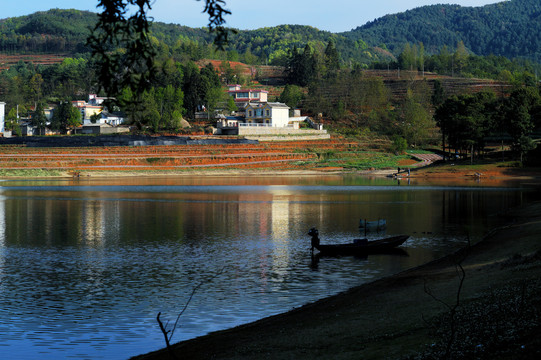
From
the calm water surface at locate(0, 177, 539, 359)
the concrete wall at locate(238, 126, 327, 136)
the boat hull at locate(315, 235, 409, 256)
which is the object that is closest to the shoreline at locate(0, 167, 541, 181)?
the calm water surface at locate(0, 177, 539, 359)

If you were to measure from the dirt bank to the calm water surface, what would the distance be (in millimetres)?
2589

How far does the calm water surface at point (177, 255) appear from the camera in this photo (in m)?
25.4

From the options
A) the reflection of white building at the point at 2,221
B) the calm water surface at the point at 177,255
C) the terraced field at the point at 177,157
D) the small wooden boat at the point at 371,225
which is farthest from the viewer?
the terraced field at the point at 177,157

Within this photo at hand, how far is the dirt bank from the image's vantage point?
699 inches

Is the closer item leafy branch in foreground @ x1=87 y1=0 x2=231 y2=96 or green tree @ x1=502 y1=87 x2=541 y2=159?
leafy branch in foreground @ x1=87 y1=0 x2=231 y2=96

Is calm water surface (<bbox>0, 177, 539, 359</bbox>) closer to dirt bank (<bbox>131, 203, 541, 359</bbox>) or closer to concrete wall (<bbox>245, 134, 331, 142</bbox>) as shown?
dirt bank (<bbox>131, 203, 541, 359</bbox>)

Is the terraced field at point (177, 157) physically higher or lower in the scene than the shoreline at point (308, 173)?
higher

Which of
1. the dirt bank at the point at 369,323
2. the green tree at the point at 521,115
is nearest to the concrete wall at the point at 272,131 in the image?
the green tree at the point at 521,115

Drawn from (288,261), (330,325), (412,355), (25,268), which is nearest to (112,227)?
(25,268)

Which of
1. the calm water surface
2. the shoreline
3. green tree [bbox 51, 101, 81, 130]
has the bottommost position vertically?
the calm water surface

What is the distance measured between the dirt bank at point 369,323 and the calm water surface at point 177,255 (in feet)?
8.50

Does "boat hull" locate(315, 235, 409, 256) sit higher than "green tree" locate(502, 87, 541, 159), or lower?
lower

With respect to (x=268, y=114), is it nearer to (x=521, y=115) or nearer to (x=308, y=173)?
(x=308, y=173)

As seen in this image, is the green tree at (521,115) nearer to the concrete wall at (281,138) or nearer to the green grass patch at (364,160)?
the green grass patch at (364,160)
